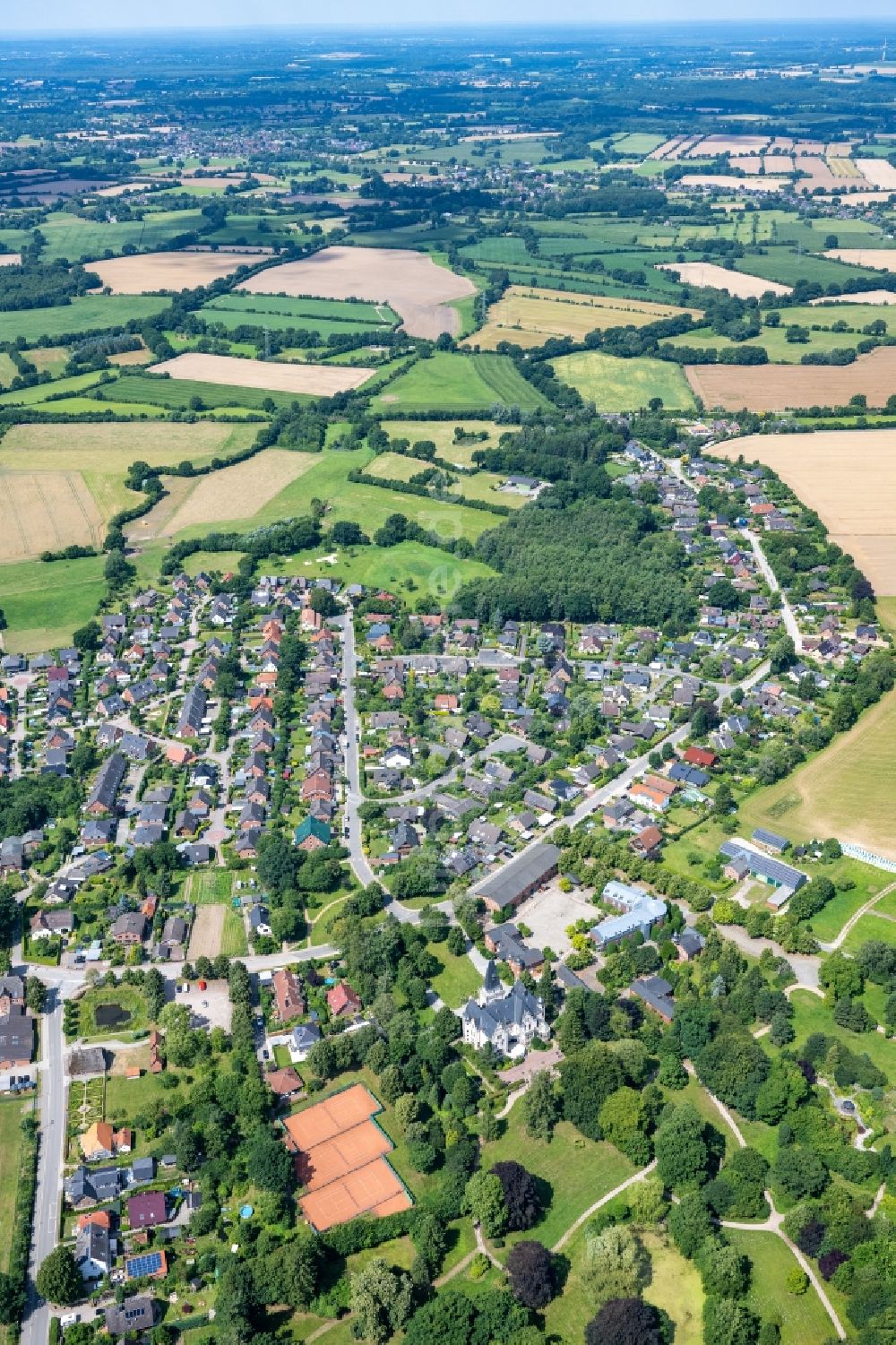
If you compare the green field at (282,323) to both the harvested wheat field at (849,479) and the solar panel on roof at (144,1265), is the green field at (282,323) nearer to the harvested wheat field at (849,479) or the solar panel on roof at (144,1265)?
the harvested wheat field at (849,479)

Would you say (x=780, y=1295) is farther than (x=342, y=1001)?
No

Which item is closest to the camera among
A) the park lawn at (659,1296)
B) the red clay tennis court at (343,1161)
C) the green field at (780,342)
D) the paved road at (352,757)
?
the park lawn at (659,1296)

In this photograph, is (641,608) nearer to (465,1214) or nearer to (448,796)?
(448,796)

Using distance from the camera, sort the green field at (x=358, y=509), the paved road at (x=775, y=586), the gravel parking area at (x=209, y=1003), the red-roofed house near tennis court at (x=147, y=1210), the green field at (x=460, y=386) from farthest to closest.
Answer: the green field at (x=460, y=386) → the green field at (x=358, y=509) → the paved road at (x=775, y=586) → the gravel parking area at (x=209, y=1003) → the red-roofed house near tennis court at (x=147, y=1210)

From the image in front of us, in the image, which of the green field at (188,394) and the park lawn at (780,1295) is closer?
the park lawn at (780,1295)

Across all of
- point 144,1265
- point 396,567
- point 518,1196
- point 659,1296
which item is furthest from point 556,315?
point 144,1265

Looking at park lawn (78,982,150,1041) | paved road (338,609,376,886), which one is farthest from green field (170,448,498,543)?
park lawn (78,982,150,1041)

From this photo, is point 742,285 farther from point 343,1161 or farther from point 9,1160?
point 9,1160

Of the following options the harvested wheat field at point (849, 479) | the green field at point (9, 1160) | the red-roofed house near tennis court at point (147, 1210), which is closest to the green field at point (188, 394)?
the harvested wheat field at point (849, 479)
